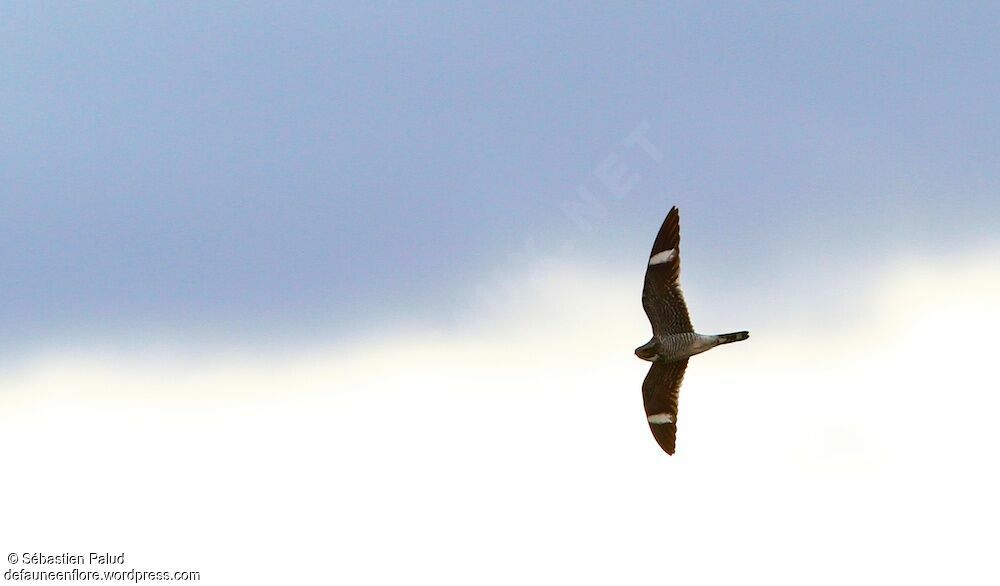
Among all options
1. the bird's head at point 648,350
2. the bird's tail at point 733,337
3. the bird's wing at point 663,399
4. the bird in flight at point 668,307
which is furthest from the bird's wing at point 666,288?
the bird's wing at point 663,399

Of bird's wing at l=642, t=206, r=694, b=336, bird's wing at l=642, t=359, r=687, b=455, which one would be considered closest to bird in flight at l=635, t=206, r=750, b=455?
bird's wing at l=642, t=206, r=694, b=336

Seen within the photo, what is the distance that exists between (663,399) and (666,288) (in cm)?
474

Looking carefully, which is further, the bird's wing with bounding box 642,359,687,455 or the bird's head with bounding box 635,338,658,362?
the bird's wing with bounding box 642,359,687,455

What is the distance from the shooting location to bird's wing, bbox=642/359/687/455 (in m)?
37.3

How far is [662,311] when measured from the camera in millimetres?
35625

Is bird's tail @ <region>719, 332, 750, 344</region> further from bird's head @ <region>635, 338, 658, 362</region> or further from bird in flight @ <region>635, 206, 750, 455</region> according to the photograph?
bird's head @ <region>635, 338, 658, 362</region>

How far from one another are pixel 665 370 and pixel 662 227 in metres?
5.26

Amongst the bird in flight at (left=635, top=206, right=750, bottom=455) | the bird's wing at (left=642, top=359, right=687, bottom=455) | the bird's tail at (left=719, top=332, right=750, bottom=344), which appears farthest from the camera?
the bird's wing at (left=642, top=359, right=687, bottom=455)

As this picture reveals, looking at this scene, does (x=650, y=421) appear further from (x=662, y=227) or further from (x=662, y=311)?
(x=662, y=227)

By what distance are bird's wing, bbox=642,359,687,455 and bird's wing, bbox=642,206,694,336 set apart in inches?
83.5

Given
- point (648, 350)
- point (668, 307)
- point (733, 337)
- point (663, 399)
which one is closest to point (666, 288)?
point (668, 307)

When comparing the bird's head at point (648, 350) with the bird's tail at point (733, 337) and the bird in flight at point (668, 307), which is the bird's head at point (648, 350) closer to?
the bird in flight at point (668, 307)

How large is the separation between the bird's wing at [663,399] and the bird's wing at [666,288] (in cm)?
212

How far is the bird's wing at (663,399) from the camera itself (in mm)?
37281
